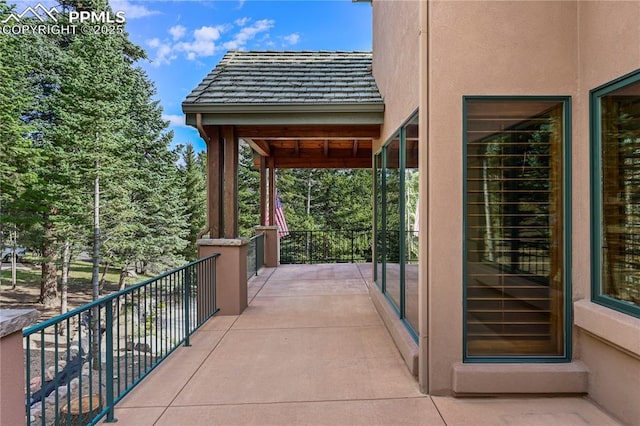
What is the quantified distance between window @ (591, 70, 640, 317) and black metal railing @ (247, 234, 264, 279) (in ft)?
19.2

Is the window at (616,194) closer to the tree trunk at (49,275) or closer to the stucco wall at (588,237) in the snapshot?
the stucco wall at (588,237)

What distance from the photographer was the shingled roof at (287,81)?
518cm

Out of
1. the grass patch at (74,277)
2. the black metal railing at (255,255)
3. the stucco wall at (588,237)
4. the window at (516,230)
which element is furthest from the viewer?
the grass patch at (74,277)

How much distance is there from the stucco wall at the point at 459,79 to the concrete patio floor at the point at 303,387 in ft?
1.30

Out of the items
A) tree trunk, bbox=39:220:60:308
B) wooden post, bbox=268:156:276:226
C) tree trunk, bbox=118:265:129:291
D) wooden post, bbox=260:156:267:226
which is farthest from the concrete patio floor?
tree trunk, bbox=118:265:129:291

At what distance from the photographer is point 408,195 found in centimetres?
370

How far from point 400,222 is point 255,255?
16.3ft

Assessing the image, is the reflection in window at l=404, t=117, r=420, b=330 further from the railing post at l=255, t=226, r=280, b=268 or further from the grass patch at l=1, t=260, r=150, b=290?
the grass patch at l=1, t=260, r=150, b=290

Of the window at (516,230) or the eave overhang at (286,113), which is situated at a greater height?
the eave overhang at (286,113)

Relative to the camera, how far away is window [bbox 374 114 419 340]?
3.46 meters

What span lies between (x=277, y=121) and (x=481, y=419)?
13.7 feet

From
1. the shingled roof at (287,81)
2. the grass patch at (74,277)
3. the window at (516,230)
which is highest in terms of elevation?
the shingled roof at (287,81)

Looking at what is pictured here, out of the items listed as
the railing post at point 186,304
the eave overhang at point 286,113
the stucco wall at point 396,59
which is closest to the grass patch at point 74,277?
the eave overhang at point 286,113

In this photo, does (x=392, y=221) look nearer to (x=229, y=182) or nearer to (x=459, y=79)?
(x=459, y=79)
